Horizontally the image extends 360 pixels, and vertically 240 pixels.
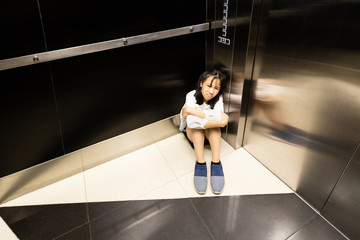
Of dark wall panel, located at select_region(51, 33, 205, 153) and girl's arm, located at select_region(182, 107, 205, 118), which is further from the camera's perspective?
girl's arm, located at select_region(182, 107, 205, 118)

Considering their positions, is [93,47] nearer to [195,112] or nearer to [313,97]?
[195,112]

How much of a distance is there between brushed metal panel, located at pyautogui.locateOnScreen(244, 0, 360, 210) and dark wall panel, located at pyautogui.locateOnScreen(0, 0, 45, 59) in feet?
4.53

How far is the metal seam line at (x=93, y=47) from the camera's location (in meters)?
1.44

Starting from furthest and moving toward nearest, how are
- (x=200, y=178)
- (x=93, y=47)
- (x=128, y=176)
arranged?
(x=128, y=176), (x=200, y=178), (x=93, y=47)

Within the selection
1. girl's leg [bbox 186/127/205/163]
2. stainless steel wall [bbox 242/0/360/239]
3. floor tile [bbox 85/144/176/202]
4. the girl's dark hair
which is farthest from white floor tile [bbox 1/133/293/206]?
the girl's dark hair

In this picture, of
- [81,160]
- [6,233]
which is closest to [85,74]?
[81,160]

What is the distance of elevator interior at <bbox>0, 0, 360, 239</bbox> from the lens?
1.38 metres

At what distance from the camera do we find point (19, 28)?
1.40m

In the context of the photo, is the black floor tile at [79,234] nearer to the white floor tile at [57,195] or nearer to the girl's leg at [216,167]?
the white floor tile at [57,195]

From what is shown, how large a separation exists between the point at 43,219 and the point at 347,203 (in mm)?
1918

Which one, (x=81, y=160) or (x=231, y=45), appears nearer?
(x=231, y=45)

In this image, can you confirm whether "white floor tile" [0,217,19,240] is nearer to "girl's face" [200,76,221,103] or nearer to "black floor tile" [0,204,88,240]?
"black floor tile" [0,204,88,240]

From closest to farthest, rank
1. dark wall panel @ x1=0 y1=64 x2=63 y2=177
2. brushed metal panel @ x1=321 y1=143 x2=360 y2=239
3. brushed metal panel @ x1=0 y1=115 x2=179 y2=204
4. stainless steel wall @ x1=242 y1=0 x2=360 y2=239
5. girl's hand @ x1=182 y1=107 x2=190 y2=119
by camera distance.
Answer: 1. stainless steel wall @ x1=242 y1=0 x2=360 y2=239
2. brushed metal panel @ x1=321 y1=143 x2=360 y2=239
3. dark wall panel @ x1=0 y1=64 x2=63 y2=177
4. brushed metal panel @ x1=0 y1=115 x2=179 y2=204
5. girl's hand @ x1=182 y1=107 x2=190 y2=119

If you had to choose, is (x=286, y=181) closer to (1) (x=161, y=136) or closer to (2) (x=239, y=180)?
(2) (x=239, y=180)
